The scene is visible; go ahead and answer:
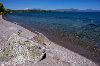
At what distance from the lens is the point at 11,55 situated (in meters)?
10.4

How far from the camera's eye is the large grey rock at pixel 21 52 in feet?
33.4

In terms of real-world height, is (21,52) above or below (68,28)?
above

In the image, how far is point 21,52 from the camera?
1031 cm

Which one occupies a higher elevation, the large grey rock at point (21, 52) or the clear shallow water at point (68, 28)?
the large grey rock at point (21, 52)

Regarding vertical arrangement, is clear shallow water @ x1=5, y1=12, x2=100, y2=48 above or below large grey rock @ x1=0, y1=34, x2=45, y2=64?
below

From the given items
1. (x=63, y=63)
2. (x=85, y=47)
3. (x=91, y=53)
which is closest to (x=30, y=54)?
(x=63, y=63)

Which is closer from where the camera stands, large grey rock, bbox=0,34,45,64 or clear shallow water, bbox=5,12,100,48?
large grey rock, bbox=0,34,45,64

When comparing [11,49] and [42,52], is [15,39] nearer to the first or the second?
[11,49]

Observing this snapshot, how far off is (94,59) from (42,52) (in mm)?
4440

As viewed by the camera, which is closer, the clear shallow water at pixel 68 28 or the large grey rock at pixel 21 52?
the large grey rock at pixel 21 52

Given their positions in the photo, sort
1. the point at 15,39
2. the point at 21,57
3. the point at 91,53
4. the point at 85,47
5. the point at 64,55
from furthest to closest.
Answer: the point at 85,47 < the point at 91,53 < the point at 64,55 < the point at 15,39 < the point at 21,57

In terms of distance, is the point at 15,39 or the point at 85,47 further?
the point at 85,47

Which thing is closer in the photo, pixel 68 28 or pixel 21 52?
pixel 21 52

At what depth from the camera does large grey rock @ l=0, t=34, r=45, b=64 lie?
1018 cm
